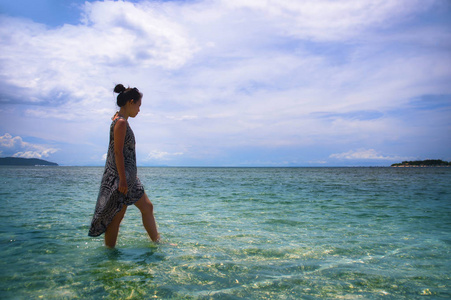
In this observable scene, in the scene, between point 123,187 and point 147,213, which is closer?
point 123,187

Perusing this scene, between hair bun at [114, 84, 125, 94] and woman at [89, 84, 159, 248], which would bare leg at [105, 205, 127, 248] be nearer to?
woman at [89, 84, 159, 248]

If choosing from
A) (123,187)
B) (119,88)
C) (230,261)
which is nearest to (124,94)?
(119,88)

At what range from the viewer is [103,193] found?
442 cm

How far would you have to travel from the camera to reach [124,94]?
448 centimetres

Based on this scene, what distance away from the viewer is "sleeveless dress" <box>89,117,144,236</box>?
435 centimetres

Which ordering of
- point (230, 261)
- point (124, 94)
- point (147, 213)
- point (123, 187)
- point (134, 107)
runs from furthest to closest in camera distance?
1. point (147, 213)
2. point (134, 107)
3. point (124, 94)
4. point (123, 187)
5. point (230, 261)

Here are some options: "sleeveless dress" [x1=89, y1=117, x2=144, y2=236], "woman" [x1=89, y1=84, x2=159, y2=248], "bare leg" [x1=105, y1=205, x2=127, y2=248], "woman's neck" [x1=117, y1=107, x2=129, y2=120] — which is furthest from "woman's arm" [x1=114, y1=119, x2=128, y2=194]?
"bare leg" [x1=105, y1=205, x2=127, y2=248]

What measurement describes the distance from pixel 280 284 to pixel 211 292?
2.71ft

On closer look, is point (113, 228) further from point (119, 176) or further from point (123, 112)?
point (123, 112)

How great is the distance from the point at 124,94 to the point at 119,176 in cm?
129

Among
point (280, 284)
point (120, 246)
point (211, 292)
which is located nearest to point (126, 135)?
point (120, 246)

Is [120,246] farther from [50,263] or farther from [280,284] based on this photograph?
[280,284]

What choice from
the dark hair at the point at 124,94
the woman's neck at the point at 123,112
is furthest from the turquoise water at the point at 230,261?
the dark hair at the point at 124,94

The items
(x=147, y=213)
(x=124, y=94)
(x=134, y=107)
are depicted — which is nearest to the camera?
(x=124, y=94)
